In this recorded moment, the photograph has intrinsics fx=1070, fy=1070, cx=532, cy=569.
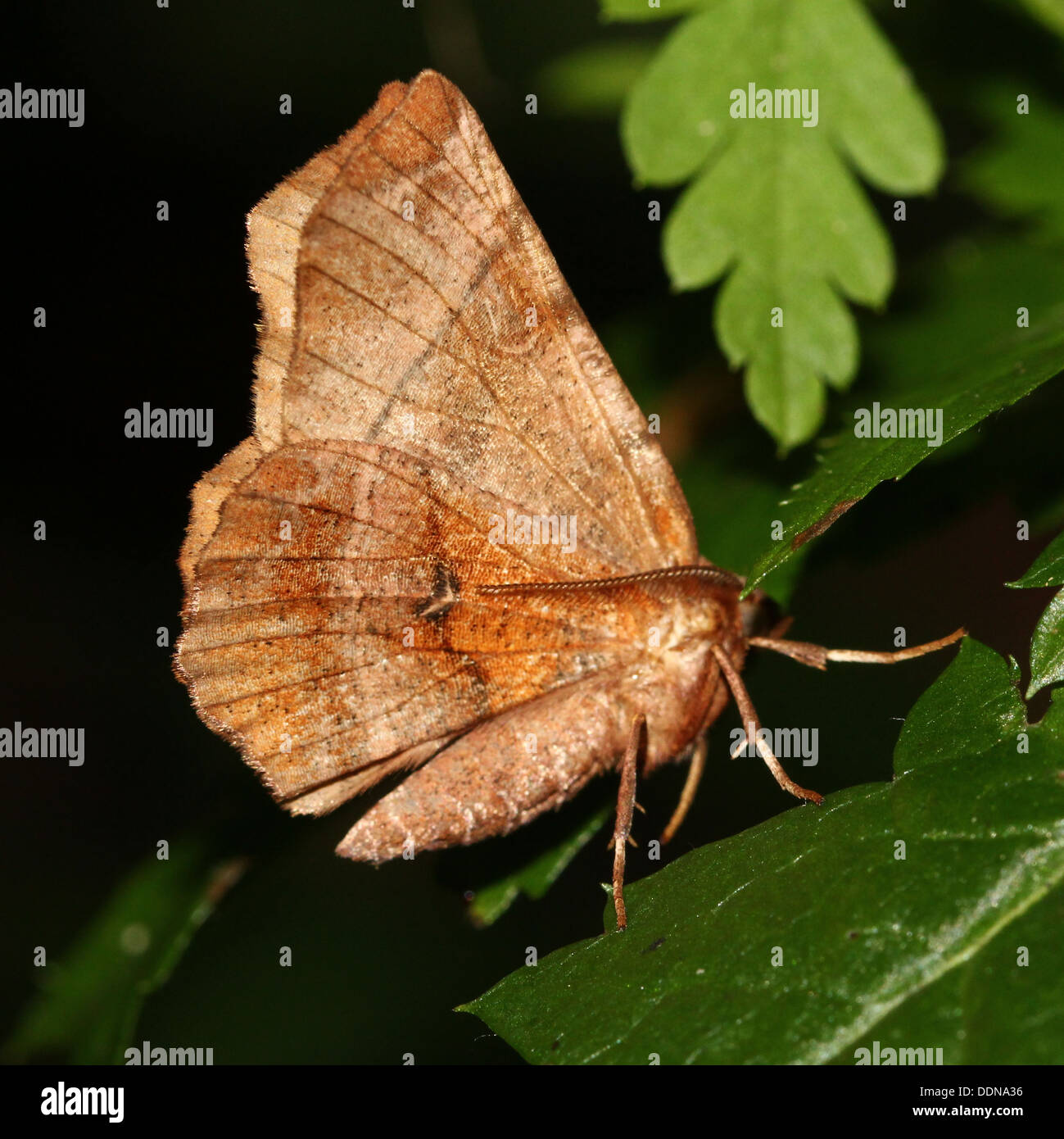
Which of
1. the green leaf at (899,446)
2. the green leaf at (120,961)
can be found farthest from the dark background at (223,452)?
the green leaf at (899,446)

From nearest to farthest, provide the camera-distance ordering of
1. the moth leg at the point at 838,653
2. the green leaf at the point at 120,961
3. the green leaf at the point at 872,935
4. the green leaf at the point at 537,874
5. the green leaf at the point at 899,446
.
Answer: the green leaf at the point at 872,935, the green leaf at the point at 899,446, the moth leg at the point at 838,653, the green leaf at the point at 537,874, the green leaf at the point at 120,961

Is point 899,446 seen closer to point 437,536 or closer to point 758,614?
point 758,614

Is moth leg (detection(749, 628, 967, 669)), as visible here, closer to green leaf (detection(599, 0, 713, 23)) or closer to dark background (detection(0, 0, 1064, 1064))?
dark background (detection(0, 0, 1064, 1064))

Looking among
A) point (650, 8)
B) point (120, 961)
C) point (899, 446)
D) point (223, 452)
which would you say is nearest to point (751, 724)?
point (899, 446)

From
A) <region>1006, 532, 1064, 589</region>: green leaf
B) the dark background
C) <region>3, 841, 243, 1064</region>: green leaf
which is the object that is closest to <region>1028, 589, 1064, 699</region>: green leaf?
<region>1006, 532, 1064, 589</region>: green leaf

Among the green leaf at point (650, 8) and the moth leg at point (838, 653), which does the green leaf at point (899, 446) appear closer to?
the moth leg at point (838, 653)
